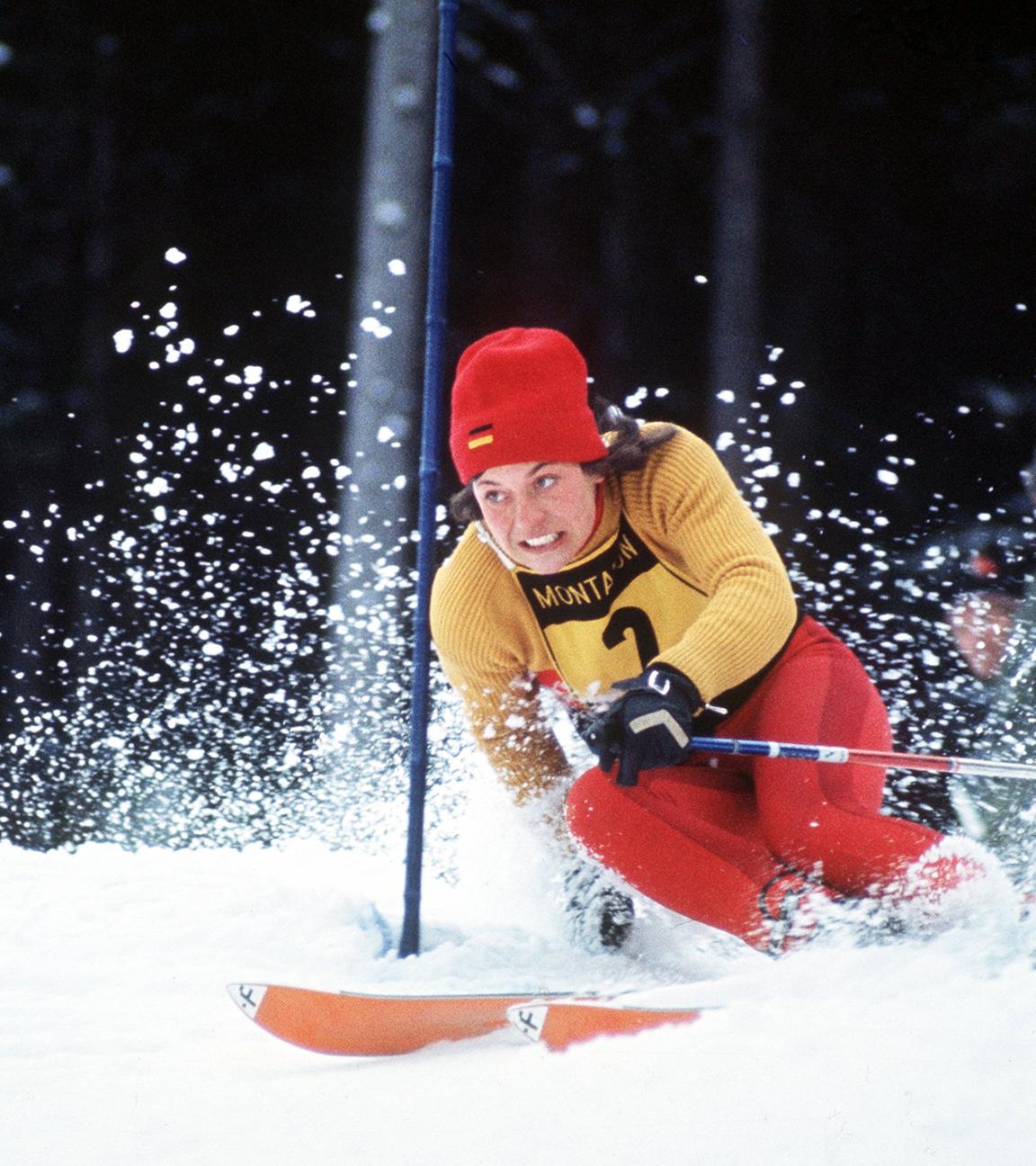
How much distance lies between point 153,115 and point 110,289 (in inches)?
37.2

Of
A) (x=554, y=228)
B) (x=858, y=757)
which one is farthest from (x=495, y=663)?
(x=554, y=228)

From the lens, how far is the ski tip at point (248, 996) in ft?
4.96

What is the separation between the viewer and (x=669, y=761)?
1532 millimetres

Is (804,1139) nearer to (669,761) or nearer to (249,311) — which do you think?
(669,761)

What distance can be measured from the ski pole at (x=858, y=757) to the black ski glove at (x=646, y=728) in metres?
0.04

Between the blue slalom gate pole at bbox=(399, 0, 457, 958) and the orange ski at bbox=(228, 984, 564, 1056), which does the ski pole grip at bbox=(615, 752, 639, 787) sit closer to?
the orange ski at bbox=(228, 984, 564, 1056)

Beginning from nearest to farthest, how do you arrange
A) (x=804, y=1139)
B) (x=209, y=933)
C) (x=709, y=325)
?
(x=804, y=1139), (x=209, y=933), (x=709, y=325)

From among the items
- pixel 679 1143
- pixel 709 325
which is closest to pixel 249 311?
pixel 709 325

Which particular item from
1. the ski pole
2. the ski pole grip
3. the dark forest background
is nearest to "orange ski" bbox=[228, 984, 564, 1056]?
the ski pole grip

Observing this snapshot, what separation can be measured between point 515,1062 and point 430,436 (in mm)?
1160

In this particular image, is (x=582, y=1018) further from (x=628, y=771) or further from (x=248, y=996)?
(x=248, y=996)

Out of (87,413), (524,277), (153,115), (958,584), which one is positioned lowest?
(958,584)

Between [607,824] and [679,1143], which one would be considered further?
[607,824]

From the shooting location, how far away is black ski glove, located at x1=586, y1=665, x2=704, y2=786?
4.99 feet
